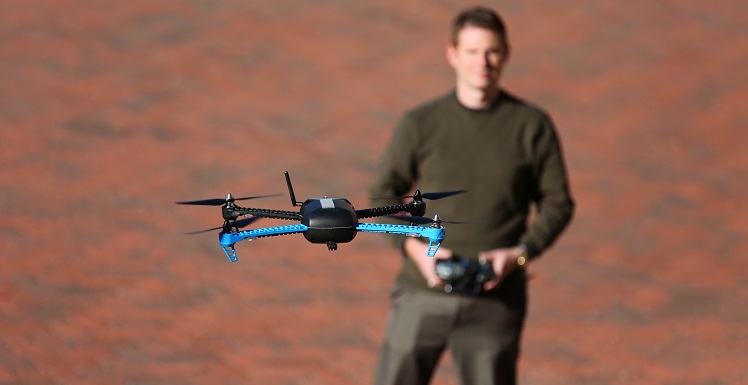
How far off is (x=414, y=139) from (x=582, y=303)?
8.01m

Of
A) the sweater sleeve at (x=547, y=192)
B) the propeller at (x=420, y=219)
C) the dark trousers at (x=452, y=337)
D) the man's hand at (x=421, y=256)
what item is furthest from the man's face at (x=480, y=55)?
the propeller at (x=420, y=219)

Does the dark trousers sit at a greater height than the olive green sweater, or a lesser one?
lesser

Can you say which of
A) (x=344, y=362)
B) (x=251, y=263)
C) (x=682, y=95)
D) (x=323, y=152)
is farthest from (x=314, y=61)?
(x=344, y=362)

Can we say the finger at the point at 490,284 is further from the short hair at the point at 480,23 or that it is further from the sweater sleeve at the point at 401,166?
the short hair at the point at 480,23

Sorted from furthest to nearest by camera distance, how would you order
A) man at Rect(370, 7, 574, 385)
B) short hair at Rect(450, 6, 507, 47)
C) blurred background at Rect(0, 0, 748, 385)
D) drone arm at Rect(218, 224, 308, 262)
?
blurred background at Rect(0, 0, 748, 385)
man at Rect(370, 7, 574, 385)
short hair at Rect(450, 6, 507, 47)
drone arm at Rect(218, 224, 308, 262)

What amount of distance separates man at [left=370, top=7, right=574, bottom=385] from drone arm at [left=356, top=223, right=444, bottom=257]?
A: 2.44 metres

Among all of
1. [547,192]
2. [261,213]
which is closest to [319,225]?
[261,213]

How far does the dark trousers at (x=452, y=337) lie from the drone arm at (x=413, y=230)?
3.51m

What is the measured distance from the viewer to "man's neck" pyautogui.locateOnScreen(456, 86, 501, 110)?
4.18m

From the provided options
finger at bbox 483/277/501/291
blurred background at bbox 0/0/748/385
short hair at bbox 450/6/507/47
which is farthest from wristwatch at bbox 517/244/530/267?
blurred background at bbox 0/0/748/385

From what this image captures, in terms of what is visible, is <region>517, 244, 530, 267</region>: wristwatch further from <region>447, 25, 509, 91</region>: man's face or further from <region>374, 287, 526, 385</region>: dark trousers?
<region>447, 25, 509, 91</region>: man's face

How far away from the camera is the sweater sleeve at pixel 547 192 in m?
4.84

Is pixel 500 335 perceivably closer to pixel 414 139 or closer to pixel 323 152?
pixel 414 139

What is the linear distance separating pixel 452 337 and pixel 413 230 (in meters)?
3.66
